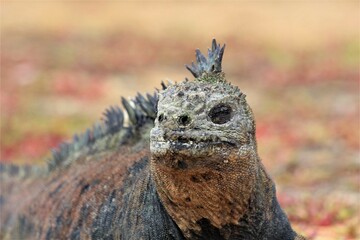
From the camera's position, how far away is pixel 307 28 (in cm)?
2809

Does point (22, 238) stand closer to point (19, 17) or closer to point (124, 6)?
point (19, 17)

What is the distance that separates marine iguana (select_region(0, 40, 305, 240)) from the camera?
3721mm

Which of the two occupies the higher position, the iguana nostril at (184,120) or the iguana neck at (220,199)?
the iguana nostril at (184,120)

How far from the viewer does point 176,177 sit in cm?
376

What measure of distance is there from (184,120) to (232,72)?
17476 millimetres

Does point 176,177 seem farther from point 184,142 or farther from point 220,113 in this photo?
point 220,113

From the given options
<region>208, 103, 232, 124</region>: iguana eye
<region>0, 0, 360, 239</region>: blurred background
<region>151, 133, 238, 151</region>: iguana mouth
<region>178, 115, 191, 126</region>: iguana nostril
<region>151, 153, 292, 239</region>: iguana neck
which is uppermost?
<region>0, 0, 360, 239</region>: blurred background

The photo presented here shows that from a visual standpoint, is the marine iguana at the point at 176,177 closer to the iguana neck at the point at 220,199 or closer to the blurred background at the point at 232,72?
the iguana neck at the point at 220,199

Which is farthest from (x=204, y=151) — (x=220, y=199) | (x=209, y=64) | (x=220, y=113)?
(x=209, y=64)

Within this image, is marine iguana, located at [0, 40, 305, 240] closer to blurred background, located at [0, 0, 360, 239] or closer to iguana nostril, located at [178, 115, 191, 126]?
iguana nostril, located at [178, 115, 191, 126]

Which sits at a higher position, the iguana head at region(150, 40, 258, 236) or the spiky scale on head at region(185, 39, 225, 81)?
the spiky scale on head at region(185, 39, 225, 81)

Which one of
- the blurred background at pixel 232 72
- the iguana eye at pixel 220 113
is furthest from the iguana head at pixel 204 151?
the blurred background at pixel 232 72

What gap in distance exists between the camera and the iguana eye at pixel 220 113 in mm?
3836

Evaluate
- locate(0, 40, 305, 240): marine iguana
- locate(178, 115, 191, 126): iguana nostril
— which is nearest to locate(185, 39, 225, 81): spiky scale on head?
locate(0, 40, 305, 240): marine iguana
